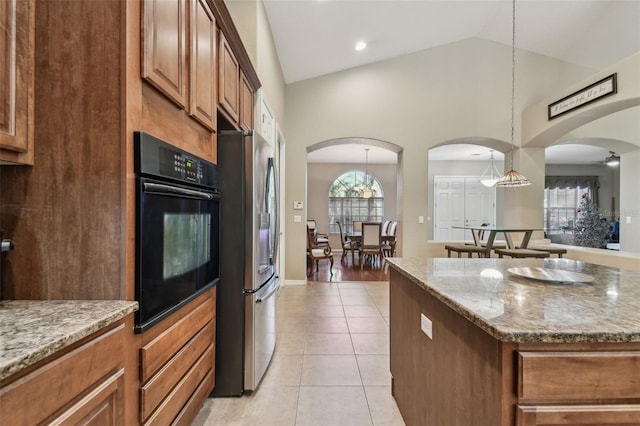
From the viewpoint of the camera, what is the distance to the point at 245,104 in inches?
93.4

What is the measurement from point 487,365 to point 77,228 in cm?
131

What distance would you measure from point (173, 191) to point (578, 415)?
1.44 metres

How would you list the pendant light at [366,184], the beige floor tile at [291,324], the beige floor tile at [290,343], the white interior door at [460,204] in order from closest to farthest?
the beige floor tile at [290,343] < the beige floor tile at [291,324] < the pendant light at [366,184] < the white interior door at [460,204]

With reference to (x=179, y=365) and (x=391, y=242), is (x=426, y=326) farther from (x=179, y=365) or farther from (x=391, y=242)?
(x=391, y=242)

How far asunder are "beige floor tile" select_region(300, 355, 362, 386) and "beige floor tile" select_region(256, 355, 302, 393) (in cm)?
5

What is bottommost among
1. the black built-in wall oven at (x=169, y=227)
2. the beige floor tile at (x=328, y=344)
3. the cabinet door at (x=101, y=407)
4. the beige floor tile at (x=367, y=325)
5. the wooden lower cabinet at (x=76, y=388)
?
the beige floor tile at (x=367, y=325)

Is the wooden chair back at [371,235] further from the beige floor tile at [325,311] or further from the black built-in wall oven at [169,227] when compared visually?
the black built-in wall oven at [169,227]

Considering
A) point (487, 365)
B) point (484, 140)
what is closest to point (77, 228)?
point (487, 365)

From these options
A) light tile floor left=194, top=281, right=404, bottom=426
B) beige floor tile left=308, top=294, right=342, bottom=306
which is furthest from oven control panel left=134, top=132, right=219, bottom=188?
beige floor tile left=308, top=294, right=342, bottom=306

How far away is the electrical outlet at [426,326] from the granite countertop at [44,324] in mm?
1100

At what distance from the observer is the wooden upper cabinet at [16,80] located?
0.84 metres

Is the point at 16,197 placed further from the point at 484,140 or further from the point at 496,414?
the point at 484,140

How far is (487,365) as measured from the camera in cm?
82

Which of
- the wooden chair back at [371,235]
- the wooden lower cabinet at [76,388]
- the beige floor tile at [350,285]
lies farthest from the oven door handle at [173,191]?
the wooden chair back at [371,235]
